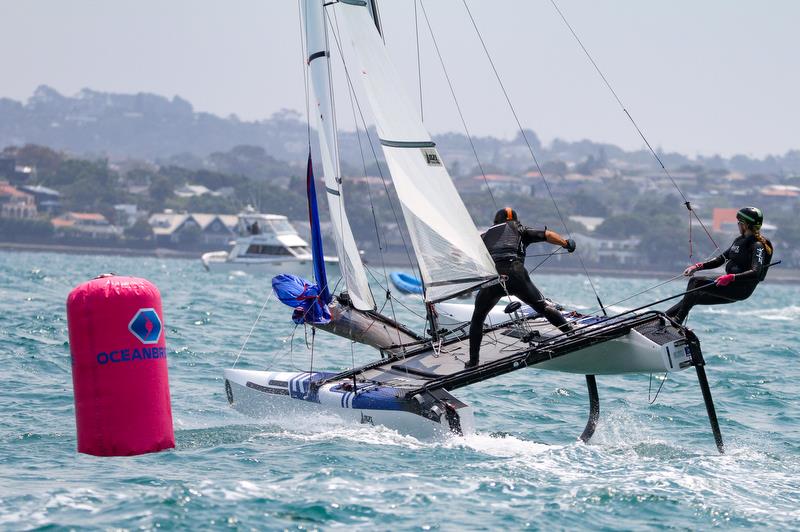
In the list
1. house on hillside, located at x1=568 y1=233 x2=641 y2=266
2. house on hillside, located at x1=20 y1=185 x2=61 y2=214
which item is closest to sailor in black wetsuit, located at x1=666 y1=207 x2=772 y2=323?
house on hillside, located at x1=568 y1=233 x2=641 y2=266

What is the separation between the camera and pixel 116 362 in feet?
27.1

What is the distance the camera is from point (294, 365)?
1590 cm

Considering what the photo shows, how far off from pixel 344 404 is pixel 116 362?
2674 mm

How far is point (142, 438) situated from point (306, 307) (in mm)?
3354

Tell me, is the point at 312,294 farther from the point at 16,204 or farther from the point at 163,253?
the point at 16,204

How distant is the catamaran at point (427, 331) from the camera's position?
32.9 ft

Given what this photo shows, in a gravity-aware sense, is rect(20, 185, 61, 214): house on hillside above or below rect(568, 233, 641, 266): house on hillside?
above

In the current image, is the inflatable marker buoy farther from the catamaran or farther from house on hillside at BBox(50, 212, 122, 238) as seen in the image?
house on hillside at BBox(50, 212, 122, 238)

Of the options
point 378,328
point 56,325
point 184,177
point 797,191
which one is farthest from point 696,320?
point 797,191

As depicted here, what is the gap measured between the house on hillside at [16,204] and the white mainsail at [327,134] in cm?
10569

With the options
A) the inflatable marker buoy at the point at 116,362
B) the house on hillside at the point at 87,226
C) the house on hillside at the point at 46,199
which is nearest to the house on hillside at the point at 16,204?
the house on hillside at the point at 46,199

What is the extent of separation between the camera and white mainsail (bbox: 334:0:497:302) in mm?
10594

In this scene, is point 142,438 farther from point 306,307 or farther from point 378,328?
point 378,328

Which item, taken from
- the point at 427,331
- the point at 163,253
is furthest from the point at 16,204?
the point at 427,331
